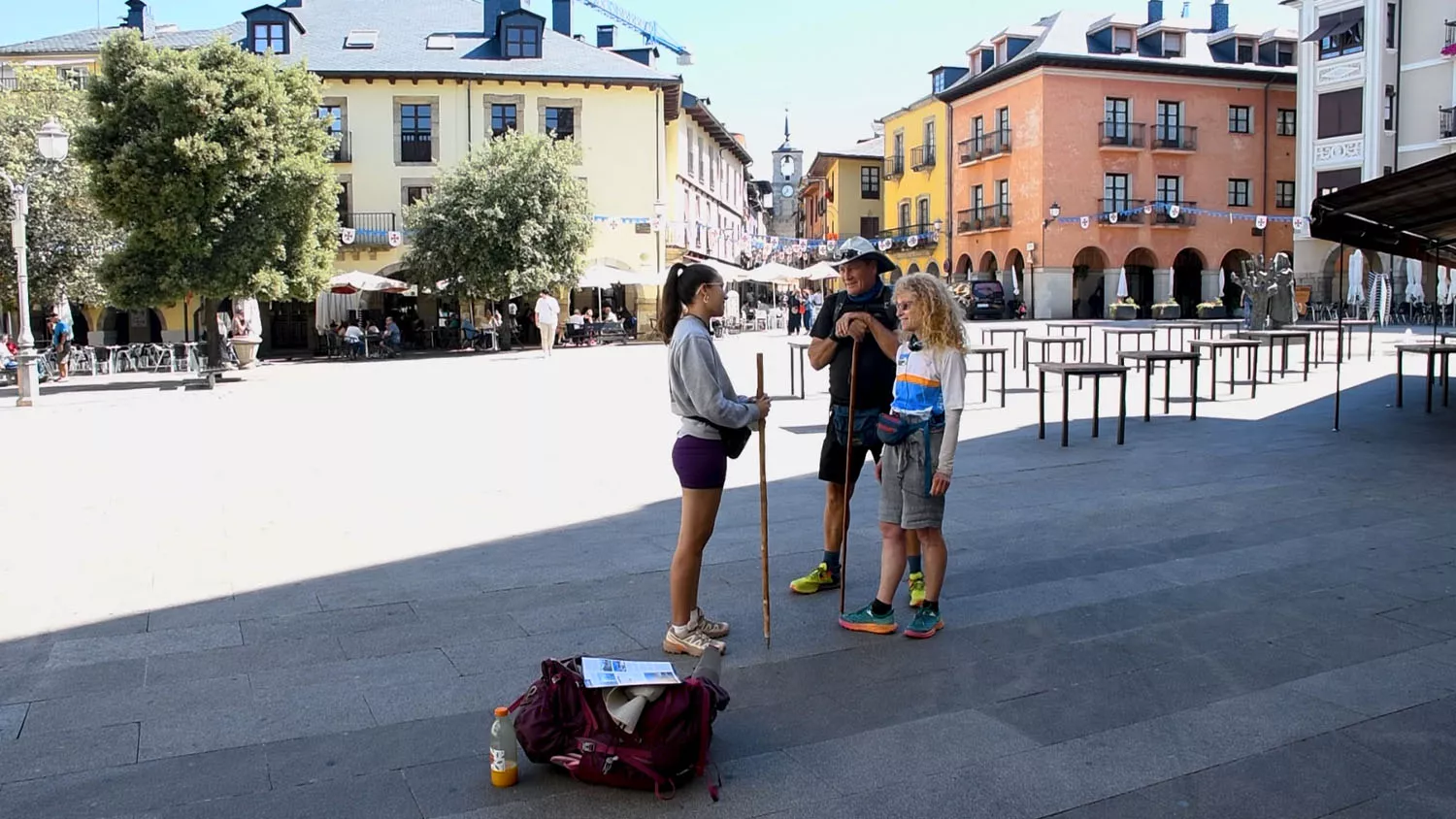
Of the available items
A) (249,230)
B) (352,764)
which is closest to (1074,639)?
(352,764)

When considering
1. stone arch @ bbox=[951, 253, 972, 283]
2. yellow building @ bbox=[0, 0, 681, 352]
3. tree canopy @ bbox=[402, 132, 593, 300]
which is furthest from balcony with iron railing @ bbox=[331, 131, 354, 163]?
stone arch @ bbox=[951, 253, 972, 283]

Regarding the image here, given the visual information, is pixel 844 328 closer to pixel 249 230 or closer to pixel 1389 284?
pixel 249 230

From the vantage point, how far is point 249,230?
22.4 m

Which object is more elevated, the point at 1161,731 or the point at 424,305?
the point at 424,305

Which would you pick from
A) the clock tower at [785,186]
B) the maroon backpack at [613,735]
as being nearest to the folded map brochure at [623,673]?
the maroon backpack at [613,735]

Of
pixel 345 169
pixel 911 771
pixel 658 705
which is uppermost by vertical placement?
pixel 345 169

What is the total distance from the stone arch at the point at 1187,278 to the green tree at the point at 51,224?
127 ft

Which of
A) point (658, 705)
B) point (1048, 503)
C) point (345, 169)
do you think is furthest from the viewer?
point (345, 169)

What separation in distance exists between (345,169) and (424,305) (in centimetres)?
512

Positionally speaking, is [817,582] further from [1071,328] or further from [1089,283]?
[1089,283]

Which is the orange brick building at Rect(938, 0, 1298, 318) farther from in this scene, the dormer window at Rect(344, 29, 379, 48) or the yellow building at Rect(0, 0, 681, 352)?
the dormer window at Rect(344, 29, 379, 48)

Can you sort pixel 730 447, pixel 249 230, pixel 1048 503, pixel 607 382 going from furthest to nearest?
pixel 249 230
pixel 607 382
pixel 1048 503
pixel 730 447

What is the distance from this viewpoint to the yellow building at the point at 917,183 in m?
51.1

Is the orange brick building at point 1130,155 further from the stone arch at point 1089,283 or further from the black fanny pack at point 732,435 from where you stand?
the black fanny pack at point 732,435
